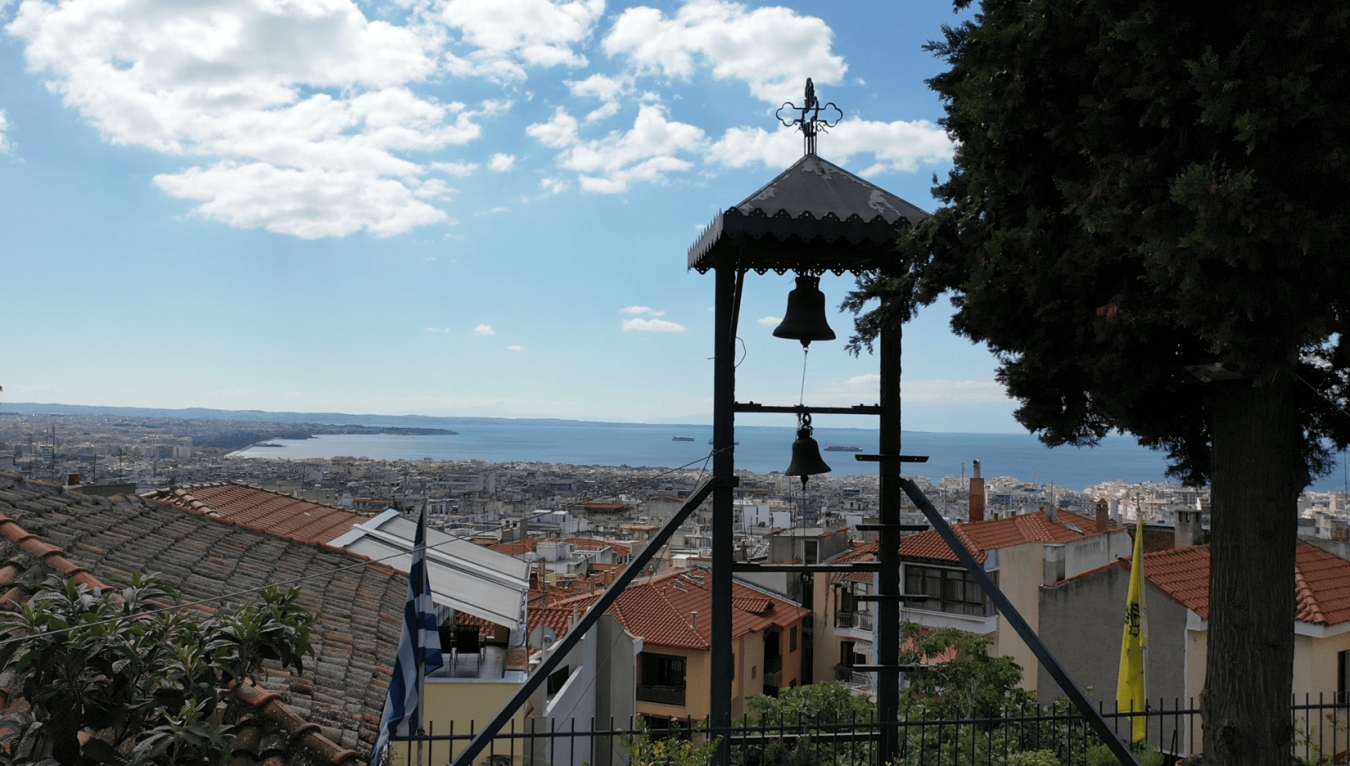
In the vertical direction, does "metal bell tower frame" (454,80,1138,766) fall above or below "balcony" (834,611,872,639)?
above

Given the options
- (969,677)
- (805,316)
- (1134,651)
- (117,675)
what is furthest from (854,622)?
(117,675)

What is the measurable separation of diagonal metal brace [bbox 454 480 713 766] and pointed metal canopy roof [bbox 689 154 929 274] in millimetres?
1372

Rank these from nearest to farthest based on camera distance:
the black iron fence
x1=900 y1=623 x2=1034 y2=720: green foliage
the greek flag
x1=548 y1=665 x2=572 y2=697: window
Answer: the black iron fence
the greek flag
x1=900 y1=623 x2=1034 y2=720: green foliage
x1=548 y1=665 x2=572 y2=697: window

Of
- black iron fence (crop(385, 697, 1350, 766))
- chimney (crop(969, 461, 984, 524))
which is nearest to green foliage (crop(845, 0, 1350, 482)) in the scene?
black iron fence (crop(385, 697, 1350, 766))

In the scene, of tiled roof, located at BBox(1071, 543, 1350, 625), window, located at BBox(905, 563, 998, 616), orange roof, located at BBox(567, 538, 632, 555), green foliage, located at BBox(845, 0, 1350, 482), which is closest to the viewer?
green foliage, located at BBox(845, 0, 1350, 482)

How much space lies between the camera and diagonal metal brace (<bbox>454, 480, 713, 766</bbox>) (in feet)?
14.5

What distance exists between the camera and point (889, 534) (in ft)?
18.1

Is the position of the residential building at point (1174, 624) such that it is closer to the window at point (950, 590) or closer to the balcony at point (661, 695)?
the window at point (950, 590)

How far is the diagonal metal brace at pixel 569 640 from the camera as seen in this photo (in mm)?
4410

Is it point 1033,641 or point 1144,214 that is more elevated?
point 1144,214

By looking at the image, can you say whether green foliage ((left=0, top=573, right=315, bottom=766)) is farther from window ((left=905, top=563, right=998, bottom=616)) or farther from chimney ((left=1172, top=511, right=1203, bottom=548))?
chimney ((left=1172, top=511, right=1203, bottom=548))

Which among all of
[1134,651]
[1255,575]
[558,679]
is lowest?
[558,679]

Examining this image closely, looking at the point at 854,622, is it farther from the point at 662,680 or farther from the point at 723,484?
the point at 723,484

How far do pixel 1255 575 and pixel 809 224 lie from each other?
281cm
